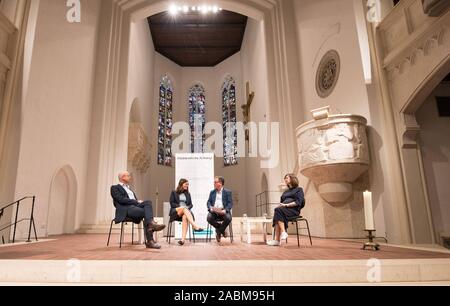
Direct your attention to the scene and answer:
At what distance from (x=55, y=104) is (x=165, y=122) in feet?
31.9

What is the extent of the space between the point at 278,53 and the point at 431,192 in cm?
642

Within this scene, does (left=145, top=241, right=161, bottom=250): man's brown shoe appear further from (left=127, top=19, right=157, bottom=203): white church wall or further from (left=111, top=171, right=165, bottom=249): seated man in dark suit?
(left=127, top=19, right=157, bottom=203): white church wall

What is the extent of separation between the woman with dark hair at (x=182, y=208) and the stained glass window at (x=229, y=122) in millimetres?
11289

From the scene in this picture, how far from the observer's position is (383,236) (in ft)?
19.2

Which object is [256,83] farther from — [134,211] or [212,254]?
[212,254]

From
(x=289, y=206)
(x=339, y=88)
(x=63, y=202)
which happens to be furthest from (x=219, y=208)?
(x=63, y=202)

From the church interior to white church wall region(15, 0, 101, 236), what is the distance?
45 millimetres

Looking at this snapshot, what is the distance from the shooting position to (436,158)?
610 centimetres

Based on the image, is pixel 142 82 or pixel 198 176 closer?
pixel 198 176

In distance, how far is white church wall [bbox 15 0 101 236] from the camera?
685 centimetres

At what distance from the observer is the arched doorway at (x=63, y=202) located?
8106 mm

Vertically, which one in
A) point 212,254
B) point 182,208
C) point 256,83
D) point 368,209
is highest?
point 256,83

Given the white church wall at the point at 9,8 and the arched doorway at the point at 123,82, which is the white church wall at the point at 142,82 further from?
the white church wall at the point at 9,8
